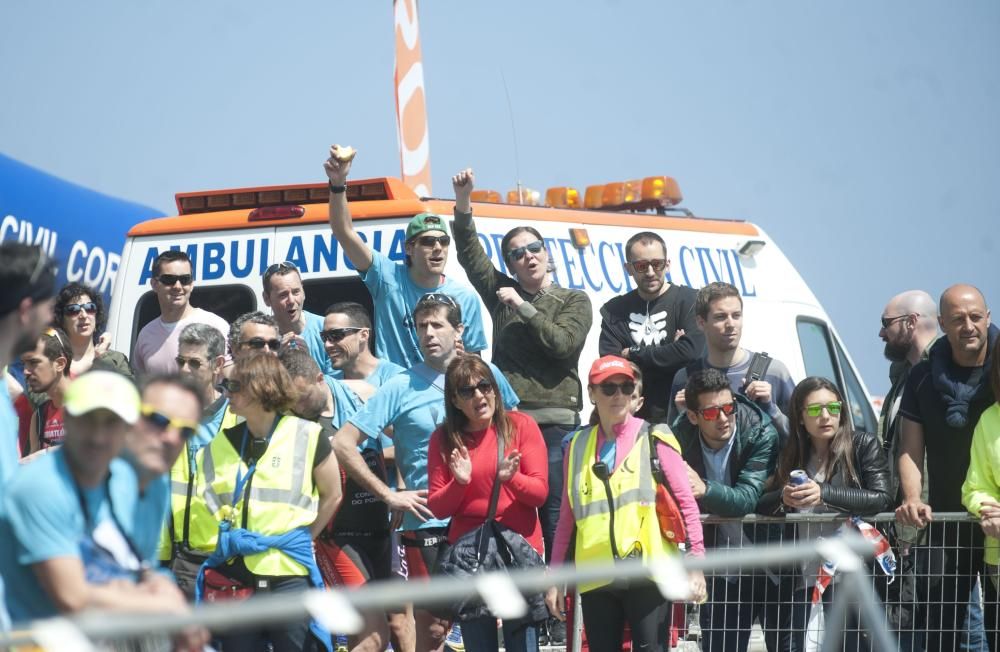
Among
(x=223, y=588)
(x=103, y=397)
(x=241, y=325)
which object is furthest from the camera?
(x=241, y=325)

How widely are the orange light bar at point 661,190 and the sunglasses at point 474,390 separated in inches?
167

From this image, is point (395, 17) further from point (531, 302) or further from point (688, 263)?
point (531, 302)

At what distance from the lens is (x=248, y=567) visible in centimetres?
557

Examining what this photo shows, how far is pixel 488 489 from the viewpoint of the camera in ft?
20.4

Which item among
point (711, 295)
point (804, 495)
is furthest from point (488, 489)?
point (711, 295)

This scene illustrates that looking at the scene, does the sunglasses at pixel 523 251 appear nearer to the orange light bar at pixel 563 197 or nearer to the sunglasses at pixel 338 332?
the sunglasses at pixel 338 332

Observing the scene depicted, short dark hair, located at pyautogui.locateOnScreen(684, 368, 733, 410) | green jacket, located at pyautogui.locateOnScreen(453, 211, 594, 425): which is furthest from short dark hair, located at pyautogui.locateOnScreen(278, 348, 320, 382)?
short dark hair, located at pyautogui.locateOnScreen(684, 368, 733, 410)

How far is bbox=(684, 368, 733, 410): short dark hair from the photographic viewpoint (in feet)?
21.5

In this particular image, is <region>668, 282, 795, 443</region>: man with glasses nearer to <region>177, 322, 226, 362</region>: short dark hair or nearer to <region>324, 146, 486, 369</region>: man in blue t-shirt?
<region>324, 146, 486, 369</region>: man in blue t-shirt

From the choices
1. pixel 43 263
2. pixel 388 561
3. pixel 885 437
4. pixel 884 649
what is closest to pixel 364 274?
pixel 388 561

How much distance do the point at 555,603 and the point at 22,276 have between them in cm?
311

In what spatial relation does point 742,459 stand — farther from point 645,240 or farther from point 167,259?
point 167,259

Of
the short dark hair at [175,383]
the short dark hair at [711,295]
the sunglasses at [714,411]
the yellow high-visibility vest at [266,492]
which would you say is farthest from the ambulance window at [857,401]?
the short dark hair at [175,383]

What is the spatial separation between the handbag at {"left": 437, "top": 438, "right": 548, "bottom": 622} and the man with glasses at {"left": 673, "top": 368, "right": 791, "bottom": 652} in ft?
2.63
